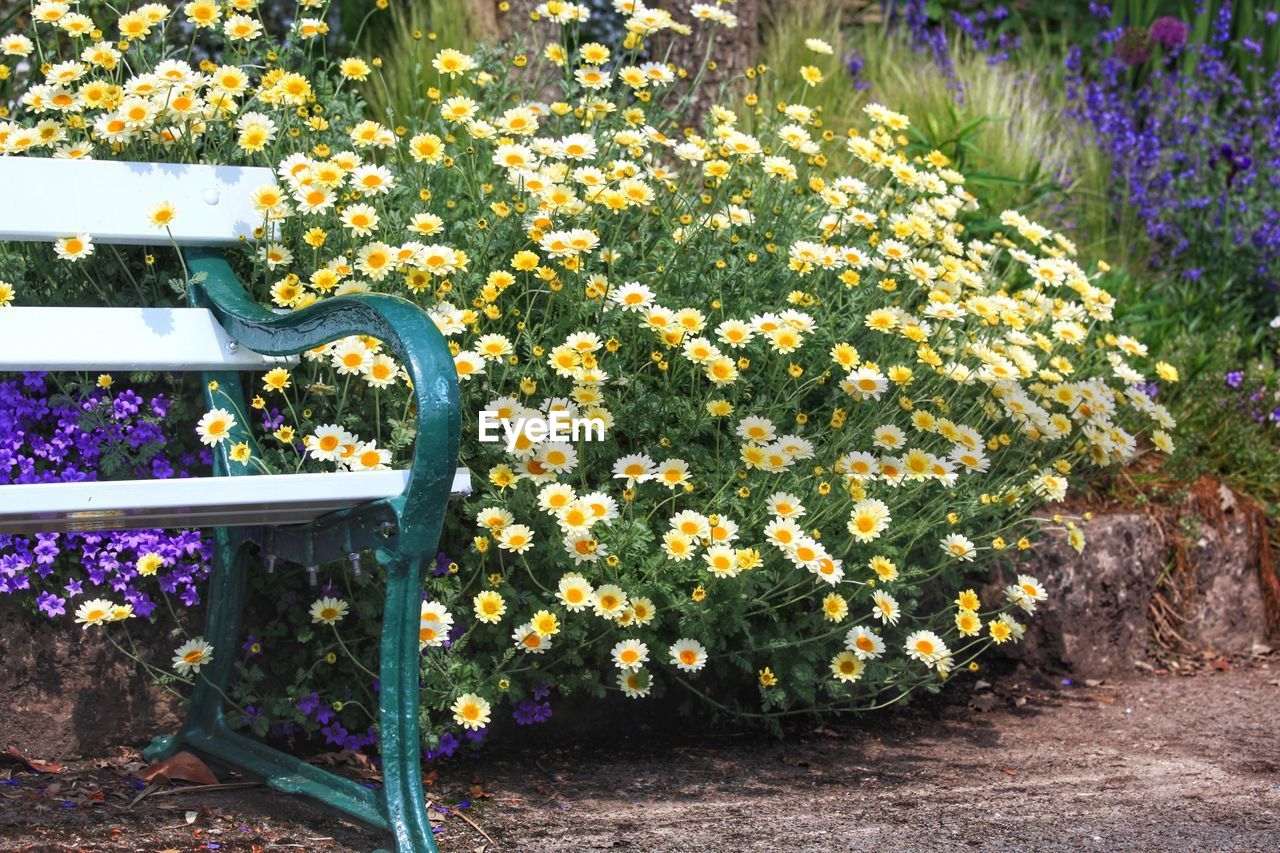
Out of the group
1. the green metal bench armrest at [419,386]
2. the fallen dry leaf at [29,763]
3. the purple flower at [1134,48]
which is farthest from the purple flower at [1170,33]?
the fallen dry leaf at [29,763]

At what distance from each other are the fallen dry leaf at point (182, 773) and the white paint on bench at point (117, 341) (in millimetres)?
681

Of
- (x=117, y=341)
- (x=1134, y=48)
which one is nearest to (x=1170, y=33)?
(x=1134, y=48)

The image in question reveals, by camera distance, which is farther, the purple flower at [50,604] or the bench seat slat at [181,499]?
the purple flower at [50,604]

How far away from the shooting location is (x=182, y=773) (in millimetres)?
2525

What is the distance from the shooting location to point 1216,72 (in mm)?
5957

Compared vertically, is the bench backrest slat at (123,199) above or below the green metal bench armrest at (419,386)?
above

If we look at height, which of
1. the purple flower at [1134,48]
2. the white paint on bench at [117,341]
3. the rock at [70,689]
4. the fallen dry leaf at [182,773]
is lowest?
the fallen dry leaf at [182,773]

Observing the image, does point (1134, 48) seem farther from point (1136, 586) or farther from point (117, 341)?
point (117, 341)

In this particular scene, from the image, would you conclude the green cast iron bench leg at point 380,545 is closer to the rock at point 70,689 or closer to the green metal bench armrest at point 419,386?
the green metal bench armrest at point 419,386

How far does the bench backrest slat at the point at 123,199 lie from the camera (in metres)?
2.48

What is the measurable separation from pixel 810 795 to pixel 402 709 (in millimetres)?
942

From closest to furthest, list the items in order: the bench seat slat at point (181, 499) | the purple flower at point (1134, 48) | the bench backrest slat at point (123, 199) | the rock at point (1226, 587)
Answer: the bench seat slat at point (181, 499)
the bench backrest slat at point (123, 199)
the rock at point (1226, 587)
the purple flower at point (1134, 48)

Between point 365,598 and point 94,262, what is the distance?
0.84m

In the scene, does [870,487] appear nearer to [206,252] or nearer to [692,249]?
[692,249]
